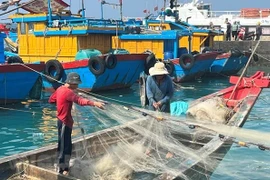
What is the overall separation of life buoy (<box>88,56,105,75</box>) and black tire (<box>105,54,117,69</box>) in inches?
11.1

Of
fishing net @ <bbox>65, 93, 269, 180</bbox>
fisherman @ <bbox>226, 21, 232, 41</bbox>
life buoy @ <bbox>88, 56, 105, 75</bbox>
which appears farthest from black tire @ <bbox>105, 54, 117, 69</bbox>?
fisherman @ <bbox>226, 21, 232, 41</bbox>

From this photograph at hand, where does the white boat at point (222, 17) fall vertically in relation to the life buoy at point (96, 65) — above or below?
above

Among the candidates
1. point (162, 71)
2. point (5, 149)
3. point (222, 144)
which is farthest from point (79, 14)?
point (222, 144)

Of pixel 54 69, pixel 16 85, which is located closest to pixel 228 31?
pixel 54 69

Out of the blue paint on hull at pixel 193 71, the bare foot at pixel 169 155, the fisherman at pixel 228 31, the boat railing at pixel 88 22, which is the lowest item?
the blue paint on hull at pixel 193 71

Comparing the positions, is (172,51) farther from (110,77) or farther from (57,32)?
(57,32)

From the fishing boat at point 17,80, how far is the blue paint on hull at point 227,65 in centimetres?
1096

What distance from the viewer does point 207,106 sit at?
841 cm

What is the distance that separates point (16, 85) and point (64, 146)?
7.71 metres

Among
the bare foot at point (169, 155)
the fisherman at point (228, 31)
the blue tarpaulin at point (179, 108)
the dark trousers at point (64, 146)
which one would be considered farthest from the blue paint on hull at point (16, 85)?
the fisherman at point (228, 31)

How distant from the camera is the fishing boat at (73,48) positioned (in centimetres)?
1490

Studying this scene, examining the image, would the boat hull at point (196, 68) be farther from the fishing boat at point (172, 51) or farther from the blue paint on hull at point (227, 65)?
the blue paint on hull at point (227, 65)

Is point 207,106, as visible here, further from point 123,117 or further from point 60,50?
point 60,50

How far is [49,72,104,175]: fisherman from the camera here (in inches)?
207
